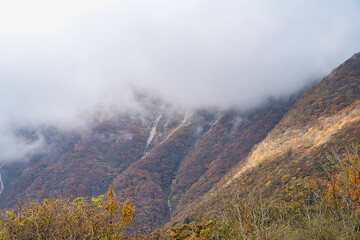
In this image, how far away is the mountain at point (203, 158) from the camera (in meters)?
64.2

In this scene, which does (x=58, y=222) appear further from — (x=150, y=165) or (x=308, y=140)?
(x=150, y=165)

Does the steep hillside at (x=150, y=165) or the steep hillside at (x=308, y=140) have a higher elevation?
the steep hillside at (x=150, y=165)

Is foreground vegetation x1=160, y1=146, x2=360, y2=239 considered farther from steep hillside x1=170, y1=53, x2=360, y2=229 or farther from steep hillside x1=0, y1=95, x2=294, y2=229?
steep hillside x1=0, y1=95, x2=294, y2=229

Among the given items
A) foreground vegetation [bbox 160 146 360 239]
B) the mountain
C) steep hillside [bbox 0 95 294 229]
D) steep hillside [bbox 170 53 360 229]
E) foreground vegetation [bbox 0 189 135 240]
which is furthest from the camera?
steep hillside [bbox 0 95 294 229]

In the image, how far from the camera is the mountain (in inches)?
2526

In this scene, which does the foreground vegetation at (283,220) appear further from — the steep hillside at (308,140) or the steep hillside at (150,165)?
the steep hillside at (150,165)

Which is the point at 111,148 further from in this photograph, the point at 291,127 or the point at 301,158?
the point at 301,158

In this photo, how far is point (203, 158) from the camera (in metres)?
145

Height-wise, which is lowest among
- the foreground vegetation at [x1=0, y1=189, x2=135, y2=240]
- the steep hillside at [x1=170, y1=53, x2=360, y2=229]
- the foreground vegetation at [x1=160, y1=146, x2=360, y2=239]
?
the steep hillside at [x1=170, y1=53, x2=360, y2=229]

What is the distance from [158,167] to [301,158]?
103231 mm

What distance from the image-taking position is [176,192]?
4769 inches

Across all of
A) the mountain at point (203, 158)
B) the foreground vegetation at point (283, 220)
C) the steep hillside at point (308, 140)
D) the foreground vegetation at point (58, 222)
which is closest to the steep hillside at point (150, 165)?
the mountain at point (203, 158)

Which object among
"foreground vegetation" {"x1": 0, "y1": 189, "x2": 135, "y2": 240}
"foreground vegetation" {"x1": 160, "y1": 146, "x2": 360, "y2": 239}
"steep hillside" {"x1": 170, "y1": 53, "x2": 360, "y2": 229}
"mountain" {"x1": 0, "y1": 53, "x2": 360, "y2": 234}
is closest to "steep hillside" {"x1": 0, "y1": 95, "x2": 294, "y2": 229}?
"mountain" {"x1": 0, "y1": 53, "x2": 360, "y2": 234}

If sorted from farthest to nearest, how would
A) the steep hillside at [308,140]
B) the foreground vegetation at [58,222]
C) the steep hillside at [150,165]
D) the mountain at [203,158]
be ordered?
the steep hillside at [150,165] < the mountain at [203,158] < the steep hillside at [308,140] < the foreground vegetation at [58,222]
